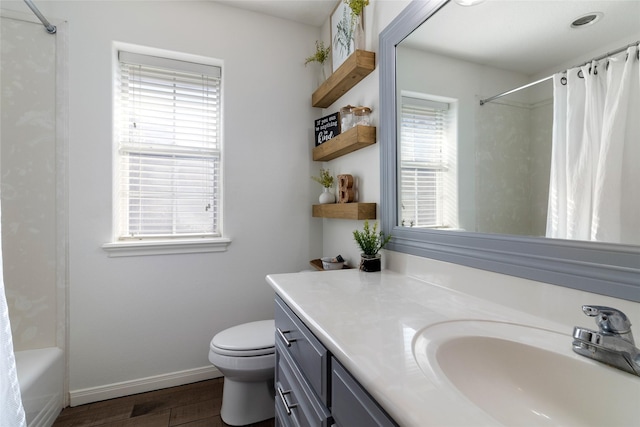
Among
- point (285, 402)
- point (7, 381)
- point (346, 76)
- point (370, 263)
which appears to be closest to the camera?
point (7, 381)

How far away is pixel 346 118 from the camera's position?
5.86 feet

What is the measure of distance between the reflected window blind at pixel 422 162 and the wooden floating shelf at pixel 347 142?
0.22 metres

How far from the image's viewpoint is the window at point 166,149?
1943 millimetres

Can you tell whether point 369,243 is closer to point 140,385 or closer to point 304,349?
point 304,349

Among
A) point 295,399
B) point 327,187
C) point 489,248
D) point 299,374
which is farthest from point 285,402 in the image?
point 327,187

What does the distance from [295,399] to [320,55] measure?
214 centimetres

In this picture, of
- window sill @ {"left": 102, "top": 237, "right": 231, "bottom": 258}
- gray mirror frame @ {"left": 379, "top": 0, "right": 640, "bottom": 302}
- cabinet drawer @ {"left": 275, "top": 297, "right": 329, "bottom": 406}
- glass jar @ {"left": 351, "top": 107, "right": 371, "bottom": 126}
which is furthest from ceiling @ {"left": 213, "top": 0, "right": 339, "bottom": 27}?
cabinet drawer @ {"left": 275, "top": 297, "right": 329, "bottom": 406}

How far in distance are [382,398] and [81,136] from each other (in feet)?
7.05

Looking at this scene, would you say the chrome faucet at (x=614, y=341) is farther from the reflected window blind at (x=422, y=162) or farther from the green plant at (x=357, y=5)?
the green plant at (x=357, y=5)

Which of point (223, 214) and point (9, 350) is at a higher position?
point (223, 214)

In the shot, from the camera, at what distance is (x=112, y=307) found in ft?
6.02

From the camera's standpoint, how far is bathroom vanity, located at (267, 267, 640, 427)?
54 cm

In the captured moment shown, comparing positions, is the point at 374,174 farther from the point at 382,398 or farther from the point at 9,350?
the point at 9,350

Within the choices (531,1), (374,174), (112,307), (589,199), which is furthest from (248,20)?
(589,199)
